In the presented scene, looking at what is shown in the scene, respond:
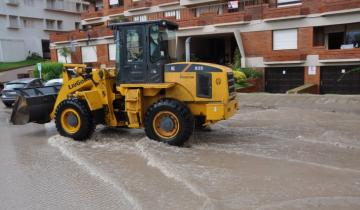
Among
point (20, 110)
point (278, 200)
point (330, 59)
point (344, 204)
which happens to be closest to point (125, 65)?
point (20, 110)

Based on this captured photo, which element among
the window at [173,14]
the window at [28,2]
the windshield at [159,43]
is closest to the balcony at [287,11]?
the window at [173,14]

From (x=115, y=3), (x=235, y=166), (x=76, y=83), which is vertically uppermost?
(x=115, y=3)

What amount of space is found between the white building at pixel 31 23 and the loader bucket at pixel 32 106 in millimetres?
39472

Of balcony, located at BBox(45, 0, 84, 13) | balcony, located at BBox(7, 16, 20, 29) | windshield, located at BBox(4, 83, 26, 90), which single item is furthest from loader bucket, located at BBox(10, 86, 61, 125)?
balcony, located at BBox(45, 0, 84, 13)

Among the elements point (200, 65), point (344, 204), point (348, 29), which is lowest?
point (344, 204)

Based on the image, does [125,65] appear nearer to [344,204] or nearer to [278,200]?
[278,200]

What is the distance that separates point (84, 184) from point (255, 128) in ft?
19.9

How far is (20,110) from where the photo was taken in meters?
10.8

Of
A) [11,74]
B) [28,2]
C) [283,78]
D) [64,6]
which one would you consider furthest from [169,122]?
[64,6]

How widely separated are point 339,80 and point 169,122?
632 inches

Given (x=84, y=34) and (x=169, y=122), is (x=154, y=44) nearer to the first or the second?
(x=169, y=122)

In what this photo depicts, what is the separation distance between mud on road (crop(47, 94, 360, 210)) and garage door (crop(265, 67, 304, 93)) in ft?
37.9

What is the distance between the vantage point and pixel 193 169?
736cm

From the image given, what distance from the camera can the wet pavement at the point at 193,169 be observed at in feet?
19.2
